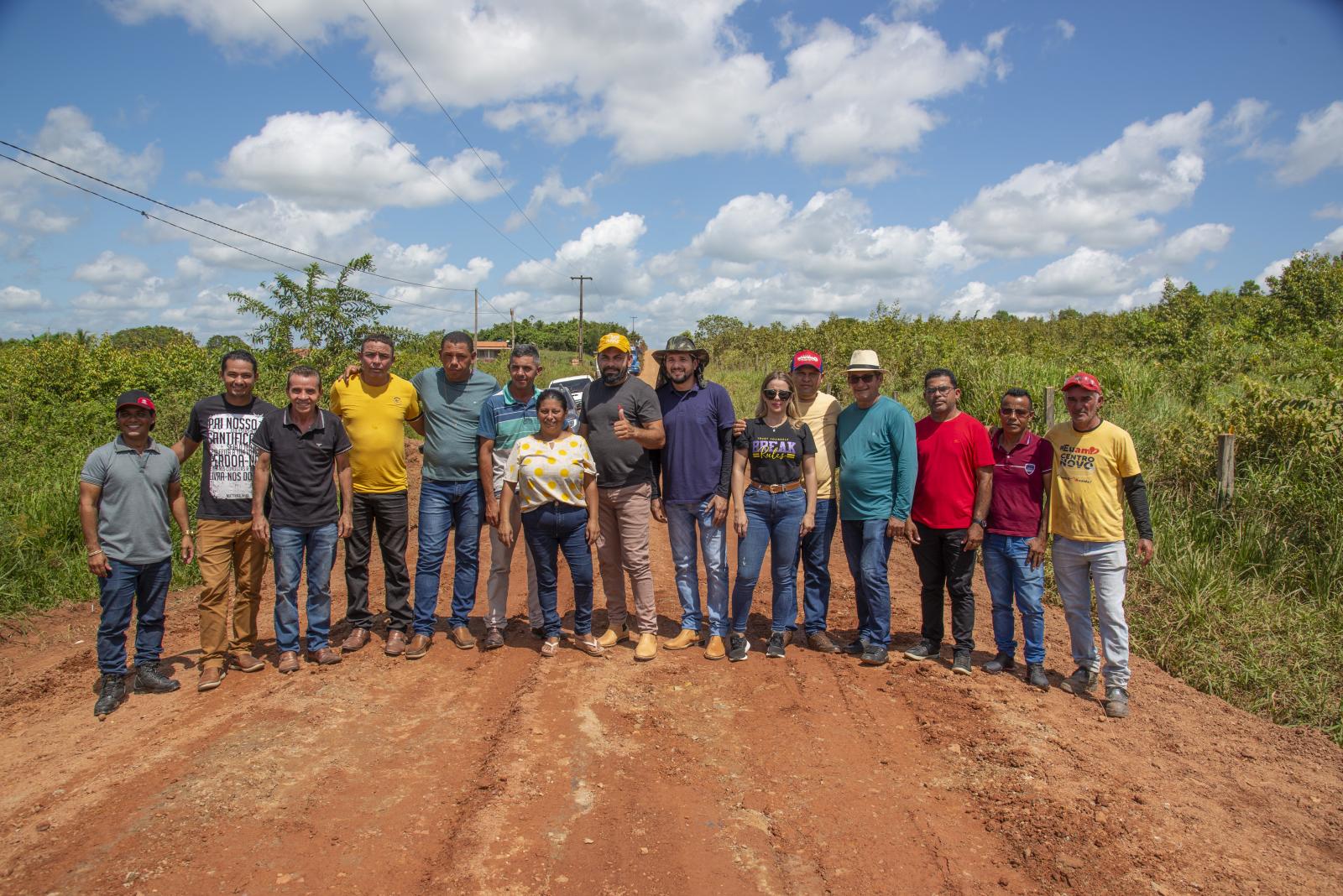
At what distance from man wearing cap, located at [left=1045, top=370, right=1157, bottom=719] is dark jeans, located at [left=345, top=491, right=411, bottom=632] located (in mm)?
4236

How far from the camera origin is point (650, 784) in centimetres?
379

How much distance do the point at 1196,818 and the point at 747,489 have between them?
9.45ft

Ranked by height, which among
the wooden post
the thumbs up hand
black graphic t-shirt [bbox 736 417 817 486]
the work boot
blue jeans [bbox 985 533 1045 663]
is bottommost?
the work boot

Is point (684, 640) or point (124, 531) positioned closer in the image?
point (124, 531)

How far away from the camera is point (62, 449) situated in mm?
9688

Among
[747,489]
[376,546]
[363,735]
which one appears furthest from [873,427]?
[376,546]

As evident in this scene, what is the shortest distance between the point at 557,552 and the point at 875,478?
2.13 m

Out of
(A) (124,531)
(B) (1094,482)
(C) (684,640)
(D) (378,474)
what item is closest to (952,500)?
(B) (1094,482)

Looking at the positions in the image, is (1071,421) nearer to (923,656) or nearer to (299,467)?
(923,656)

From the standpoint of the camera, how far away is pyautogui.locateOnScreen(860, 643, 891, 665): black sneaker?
17.3 ft

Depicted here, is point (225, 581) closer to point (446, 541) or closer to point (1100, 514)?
point (446, 541)

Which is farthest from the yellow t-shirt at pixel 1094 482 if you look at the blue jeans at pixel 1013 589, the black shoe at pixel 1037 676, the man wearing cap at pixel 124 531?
the man wearing cap at pixel 124 531

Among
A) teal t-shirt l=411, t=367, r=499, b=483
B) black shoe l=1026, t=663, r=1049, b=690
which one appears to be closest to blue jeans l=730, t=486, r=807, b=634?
black shoe l=1026, t=663, r=1049, b=690

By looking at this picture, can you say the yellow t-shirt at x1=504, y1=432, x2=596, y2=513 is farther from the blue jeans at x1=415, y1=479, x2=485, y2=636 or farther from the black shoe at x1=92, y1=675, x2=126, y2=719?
the black shoe at x1=92, y1=675, x2=126, y2=719
